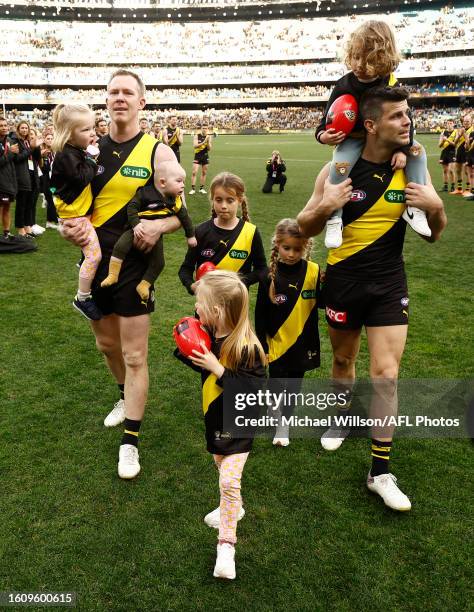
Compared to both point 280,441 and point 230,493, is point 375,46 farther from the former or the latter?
point 280,441

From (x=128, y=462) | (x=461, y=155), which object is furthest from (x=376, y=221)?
(x=461, y=155)

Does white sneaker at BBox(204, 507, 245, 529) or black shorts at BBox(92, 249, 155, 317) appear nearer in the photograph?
white sneaker at BBox(204, 507, 245, 529)

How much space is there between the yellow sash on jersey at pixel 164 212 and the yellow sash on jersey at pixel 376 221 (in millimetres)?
1046

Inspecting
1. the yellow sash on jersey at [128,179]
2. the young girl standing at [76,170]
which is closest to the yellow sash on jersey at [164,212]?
the yellow sash on jersey at [128,179]

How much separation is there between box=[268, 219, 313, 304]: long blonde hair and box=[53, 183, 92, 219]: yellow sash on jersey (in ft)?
4.02

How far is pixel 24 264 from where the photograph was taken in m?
8.45

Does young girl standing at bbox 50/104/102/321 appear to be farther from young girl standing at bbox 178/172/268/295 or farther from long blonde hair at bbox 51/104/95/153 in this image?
young girl standing at bbox 178/172/268/295

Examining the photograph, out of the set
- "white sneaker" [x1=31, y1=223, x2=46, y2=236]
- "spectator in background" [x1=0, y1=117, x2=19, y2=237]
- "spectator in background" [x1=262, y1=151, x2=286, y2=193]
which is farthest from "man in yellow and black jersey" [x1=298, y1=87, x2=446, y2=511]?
"spectator in background" [x1=262, y1=151, x2=286, y2=193]

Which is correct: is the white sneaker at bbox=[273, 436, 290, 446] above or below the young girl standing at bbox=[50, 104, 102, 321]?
below

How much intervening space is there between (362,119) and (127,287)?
174 centimetres

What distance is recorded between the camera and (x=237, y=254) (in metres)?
3.61

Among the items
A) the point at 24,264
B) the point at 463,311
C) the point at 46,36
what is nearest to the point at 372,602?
the point at 463,311

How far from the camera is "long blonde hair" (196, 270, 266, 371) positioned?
2.39m

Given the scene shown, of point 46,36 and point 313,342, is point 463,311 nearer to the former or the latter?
point 313,342
